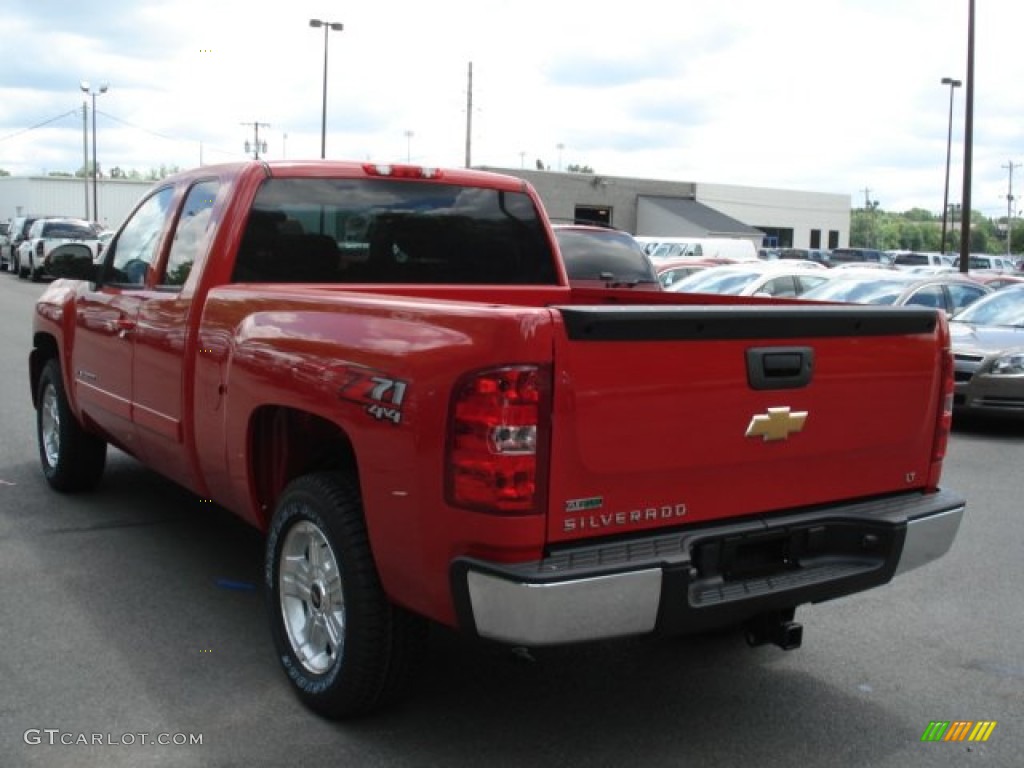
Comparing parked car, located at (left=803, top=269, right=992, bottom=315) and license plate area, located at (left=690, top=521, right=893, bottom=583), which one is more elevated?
parked car, located at (left=803, top=269, right=992, bottom=315)

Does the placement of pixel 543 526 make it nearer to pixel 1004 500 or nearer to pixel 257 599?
pixel 257 599

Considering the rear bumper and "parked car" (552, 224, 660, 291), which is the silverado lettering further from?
"parked car" (552, 224, 660, 291)

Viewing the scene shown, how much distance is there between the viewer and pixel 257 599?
5.24 metres

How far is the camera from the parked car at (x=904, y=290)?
13631 mm

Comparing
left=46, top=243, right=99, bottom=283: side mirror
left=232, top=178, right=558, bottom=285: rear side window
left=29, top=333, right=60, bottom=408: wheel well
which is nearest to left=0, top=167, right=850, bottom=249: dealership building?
left=29, top=333, right=60, bottom=408: wheel well

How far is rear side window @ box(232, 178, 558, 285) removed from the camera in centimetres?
512

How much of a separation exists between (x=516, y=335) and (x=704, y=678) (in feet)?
6.59

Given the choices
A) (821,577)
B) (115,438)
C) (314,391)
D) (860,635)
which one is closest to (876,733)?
(821,577)

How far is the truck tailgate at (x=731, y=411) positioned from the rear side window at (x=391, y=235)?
221 centimetres

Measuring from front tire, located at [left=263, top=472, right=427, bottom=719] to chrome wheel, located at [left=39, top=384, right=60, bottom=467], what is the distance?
3527 mm

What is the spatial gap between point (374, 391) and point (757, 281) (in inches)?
552

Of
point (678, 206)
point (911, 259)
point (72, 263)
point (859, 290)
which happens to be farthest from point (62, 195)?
point (72, 263)

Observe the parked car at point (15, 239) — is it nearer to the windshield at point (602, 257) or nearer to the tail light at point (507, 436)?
the windshield at point (602, 257)

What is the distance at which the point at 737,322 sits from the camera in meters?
3.52
